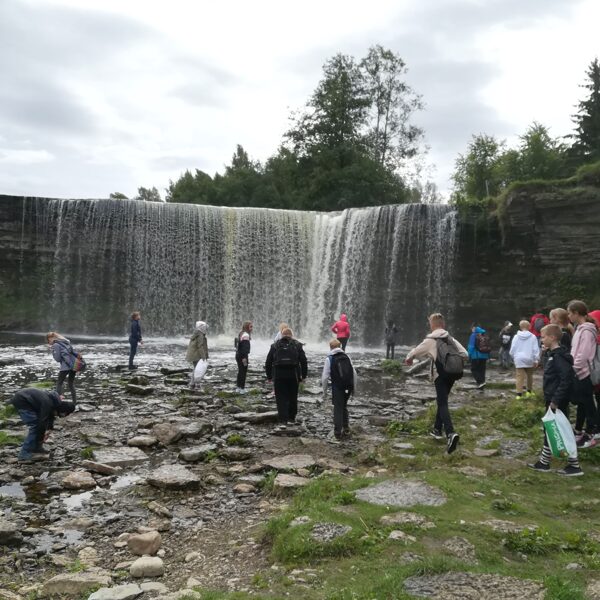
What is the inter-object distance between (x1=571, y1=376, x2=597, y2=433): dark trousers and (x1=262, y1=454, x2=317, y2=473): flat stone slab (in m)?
4.09

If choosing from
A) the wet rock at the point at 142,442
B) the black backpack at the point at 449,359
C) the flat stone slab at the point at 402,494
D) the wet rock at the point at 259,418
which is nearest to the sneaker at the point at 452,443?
the black backpack at the point at 449,359

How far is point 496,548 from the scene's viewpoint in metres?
5.18

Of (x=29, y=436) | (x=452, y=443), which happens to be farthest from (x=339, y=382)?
(x=29, y=436)

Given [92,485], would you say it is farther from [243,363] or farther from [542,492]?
[243,363]

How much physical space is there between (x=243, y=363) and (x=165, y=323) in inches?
842

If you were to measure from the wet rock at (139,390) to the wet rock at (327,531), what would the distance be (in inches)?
403

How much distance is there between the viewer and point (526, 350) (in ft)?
43.6

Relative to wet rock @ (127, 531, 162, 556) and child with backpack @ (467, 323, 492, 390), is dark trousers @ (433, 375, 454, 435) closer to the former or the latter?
wet rock @ (127, 531, 162, 556)

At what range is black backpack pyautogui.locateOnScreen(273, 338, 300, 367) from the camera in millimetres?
11258

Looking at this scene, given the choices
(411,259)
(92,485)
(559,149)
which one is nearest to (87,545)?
(92,485)

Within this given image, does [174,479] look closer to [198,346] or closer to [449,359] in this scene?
[449,359]

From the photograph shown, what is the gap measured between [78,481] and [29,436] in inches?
68.8

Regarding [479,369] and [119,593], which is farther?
[479,369]

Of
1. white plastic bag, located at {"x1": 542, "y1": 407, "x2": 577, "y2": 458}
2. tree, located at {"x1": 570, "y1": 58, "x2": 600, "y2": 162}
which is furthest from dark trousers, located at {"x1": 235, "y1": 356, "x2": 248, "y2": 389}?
tree, located at {"x1": 570, "y1": 58, "x2": 600, "y2": 162}
